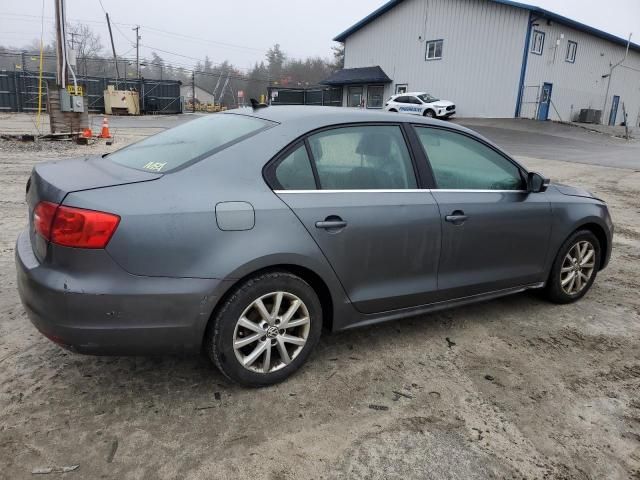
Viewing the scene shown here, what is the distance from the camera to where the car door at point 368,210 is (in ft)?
9.09

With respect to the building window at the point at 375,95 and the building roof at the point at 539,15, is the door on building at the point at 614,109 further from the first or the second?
the building window at the point at 375,95

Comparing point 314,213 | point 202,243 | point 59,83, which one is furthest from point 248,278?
point 59,83

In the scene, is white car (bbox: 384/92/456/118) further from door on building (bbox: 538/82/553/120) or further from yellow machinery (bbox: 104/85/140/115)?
yellow machinery (bbox: 104/85/140/115)

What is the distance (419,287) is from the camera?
10.5ft

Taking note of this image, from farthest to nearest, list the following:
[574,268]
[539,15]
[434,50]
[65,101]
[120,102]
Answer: [120,102] → [434,50] → [539,15] → [65,101] → [574,268]

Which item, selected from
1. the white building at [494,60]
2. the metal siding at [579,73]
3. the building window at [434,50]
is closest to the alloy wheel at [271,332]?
the white building at [494,60]

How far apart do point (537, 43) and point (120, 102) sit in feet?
93.8

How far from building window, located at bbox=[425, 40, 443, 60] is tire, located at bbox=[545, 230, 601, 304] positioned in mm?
32017

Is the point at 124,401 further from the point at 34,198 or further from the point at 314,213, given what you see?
the point at 314,213

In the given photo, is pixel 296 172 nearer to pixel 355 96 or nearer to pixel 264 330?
pixel 264 330

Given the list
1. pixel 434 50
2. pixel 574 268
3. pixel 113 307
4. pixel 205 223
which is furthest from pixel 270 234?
pixel 434 50

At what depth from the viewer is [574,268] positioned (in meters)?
4.11

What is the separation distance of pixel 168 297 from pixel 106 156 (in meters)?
1.37

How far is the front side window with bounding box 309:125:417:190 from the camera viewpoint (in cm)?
290
